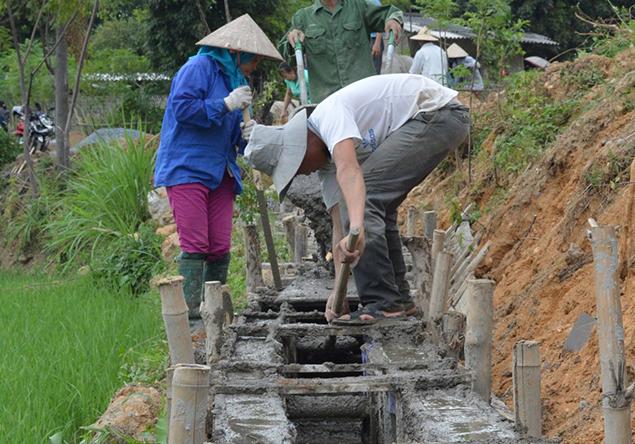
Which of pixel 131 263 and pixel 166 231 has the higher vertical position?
pixel 166 231

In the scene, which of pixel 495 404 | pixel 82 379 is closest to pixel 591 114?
Answer: pixel 495 404

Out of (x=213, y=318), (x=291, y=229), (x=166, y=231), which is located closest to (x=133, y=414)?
(x=213, y=318)

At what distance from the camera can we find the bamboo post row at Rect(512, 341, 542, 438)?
301cm

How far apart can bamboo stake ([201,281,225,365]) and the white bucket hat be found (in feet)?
1.64

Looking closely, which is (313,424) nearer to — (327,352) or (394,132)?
(327,352)

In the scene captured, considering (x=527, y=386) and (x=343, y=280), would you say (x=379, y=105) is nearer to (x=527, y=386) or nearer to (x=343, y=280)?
(x=343, y=280)

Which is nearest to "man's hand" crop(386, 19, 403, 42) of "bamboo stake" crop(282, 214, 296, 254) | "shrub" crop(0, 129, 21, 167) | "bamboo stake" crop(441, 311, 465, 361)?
"bamboo stake" crop(282, 214, 296, 254)

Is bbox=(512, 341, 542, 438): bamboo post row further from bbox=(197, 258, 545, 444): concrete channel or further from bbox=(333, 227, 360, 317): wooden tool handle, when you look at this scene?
bbox=(333, 227, 360, 317): wooden tool handle

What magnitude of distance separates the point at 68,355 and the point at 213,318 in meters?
1.80

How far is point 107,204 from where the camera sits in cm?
1083

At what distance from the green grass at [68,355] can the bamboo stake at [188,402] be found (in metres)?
1.79

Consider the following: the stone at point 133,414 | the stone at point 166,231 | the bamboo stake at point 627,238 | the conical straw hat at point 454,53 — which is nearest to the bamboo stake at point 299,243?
the stone at point 133,414

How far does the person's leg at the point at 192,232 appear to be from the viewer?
17.3 ft

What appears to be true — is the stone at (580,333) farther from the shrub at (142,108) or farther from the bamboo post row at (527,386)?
the shrub at (142,108)
